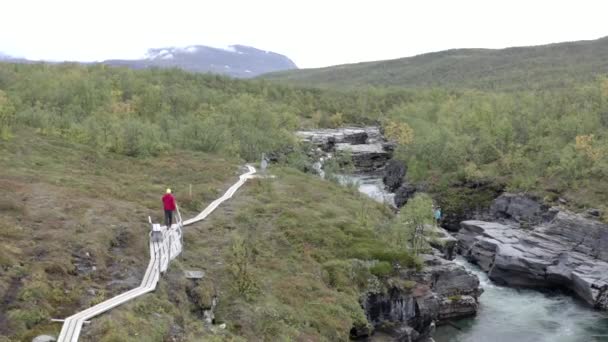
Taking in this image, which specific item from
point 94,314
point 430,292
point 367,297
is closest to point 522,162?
point 430,292

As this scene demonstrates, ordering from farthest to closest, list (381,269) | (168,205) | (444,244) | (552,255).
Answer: (552,255), (444,244), (381,269), (168,205)

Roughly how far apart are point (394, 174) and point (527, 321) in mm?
54409

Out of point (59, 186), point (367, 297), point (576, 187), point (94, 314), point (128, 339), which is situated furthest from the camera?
point (576, 187)

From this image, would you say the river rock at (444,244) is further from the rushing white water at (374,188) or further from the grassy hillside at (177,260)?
the rushing white water at (374,188)

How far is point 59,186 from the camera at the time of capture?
3959 centimetres

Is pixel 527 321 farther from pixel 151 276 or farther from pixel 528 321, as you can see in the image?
pixel 151 276

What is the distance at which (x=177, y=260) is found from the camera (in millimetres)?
30422

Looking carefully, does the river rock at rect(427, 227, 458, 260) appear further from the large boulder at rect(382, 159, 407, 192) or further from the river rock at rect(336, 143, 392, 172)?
the river rock at rect(336, 143, 392, 172)

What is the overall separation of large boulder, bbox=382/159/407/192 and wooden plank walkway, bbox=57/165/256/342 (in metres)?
60.4

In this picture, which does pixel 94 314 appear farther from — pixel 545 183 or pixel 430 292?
pixel 545 183

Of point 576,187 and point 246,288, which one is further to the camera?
point 576,187

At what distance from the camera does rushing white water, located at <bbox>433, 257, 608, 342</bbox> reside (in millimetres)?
42719

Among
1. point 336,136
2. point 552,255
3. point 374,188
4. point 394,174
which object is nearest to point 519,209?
point 552,255

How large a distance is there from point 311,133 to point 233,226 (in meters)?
83.6
